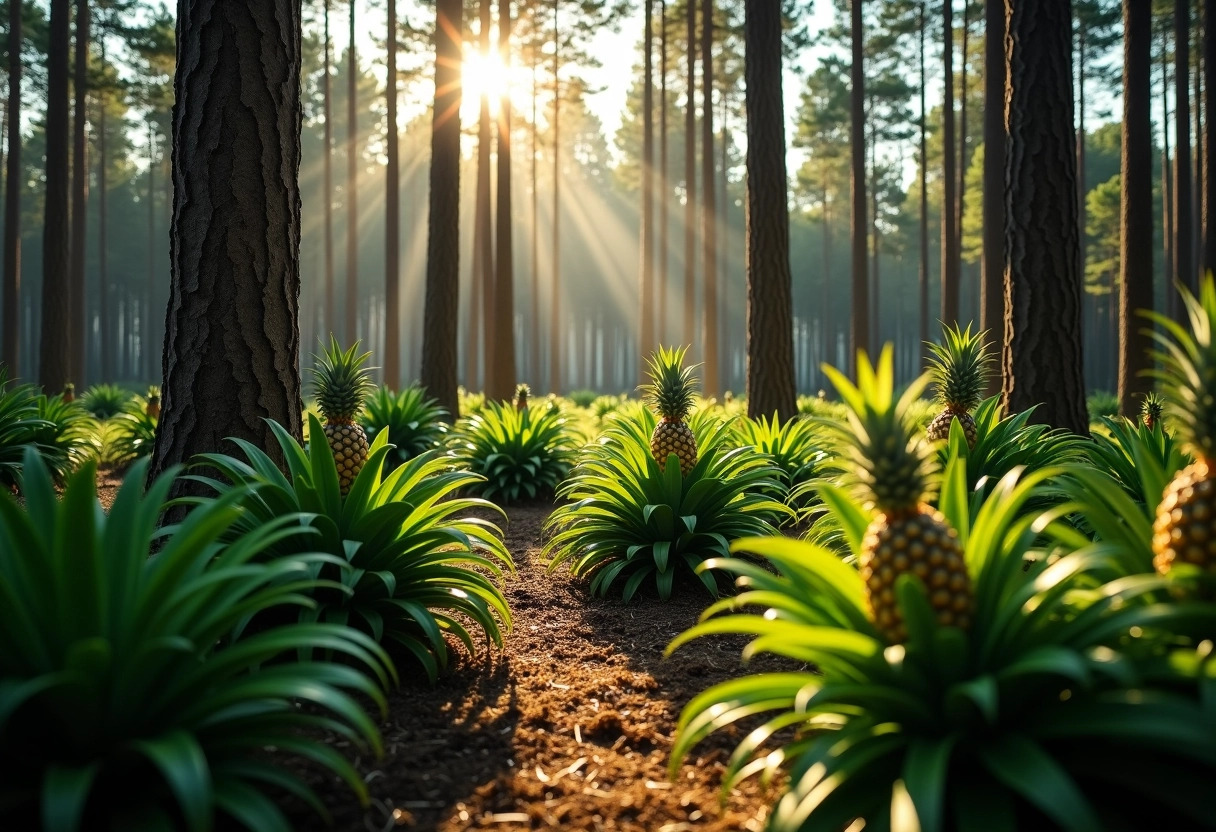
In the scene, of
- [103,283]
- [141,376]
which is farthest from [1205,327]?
[141,376]

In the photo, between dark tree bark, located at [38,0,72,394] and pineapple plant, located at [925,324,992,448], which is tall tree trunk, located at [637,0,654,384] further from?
pineapple plant, located at [925,324,992,448]

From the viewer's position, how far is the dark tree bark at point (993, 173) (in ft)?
47.2

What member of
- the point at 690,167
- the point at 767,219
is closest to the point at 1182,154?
the point at 690,167

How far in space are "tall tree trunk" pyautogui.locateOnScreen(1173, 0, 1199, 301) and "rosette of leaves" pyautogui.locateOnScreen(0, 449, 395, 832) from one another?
17487mm

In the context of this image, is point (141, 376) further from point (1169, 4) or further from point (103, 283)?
point (1169, 4)

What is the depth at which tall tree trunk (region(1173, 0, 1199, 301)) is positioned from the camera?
1496 centimetres

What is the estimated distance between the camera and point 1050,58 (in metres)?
7.12

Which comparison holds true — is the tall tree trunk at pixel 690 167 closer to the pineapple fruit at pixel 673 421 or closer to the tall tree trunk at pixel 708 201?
the tall tree trunk at pixel 708 201

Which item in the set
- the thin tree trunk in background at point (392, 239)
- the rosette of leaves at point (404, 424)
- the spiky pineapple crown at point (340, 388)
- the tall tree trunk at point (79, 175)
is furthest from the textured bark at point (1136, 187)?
the tall tree trunk at point (79, 175)

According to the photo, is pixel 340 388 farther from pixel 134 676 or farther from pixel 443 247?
pixel 443 247

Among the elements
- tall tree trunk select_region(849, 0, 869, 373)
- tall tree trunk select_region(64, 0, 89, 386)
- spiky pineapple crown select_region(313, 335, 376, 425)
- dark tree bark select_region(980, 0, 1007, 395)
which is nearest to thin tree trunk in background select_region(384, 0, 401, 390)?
tall tree trunk select_region(64, 0, 89, 386)

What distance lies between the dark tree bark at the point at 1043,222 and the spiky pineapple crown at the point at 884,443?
5.71 meters

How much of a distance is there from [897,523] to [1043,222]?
Result: 20.0 ft

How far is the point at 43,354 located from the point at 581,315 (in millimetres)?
47829
